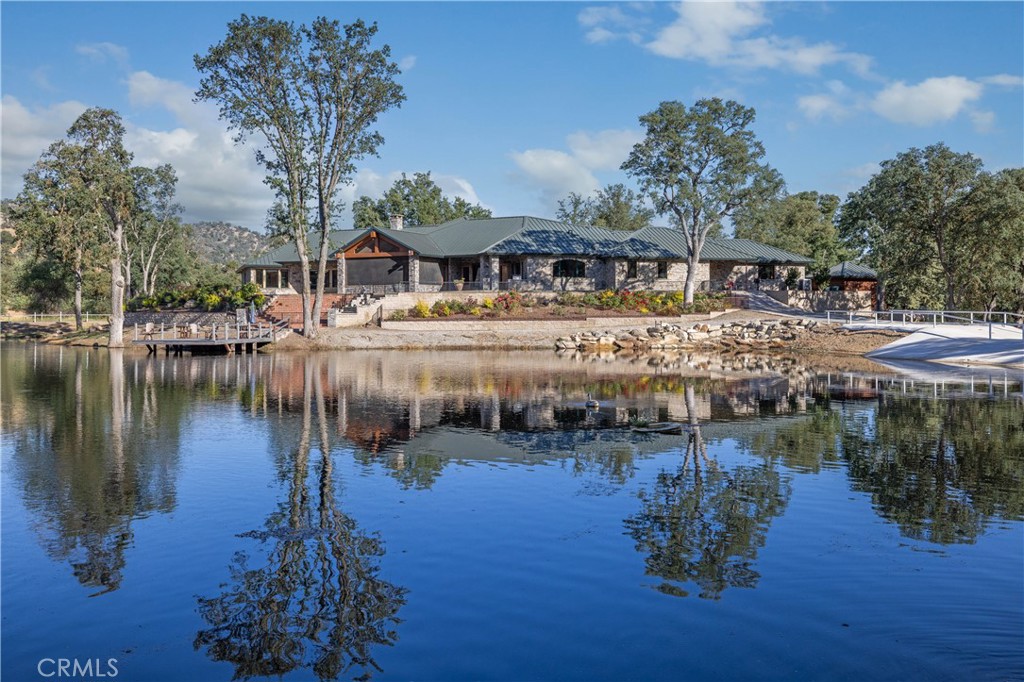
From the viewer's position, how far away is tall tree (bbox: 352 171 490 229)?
87.4 meters

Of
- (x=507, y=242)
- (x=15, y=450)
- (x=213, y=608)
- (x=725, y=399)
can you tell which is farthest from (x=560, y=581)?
(x=507, y=242)

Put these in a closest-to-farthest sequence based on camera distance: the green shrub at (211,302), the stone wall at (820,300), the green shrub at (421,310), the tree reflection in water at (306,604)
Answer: the tree reflection in water at (306,604), the green shrub at (421,310), the green shrub at (211,302), the stone wall at (820,300)

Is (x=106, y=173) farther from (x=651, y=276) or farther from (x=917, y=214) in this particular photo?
(x=917, y=214)

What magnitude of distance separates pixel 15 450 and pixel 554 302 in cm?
4378

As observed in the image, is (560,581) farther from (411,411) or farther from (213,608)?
(411,411)

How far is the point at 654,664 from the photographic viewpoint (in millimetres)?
7422

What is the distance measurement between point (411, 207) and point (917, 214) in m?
52.6

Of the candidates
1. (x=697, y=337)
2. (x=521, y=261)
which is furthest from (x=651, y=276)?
(x=697, y=337)

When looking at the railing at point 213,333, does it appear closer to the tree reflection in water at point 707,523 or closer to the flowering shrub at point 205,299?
the flowering shrub at point 205,299

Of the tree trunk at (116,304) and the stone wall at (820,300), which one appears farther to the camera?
the stone wall at (820,300)

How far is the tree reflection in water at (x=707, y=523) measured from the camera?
9.62 meters

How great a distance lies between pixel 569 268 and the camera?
63.3m

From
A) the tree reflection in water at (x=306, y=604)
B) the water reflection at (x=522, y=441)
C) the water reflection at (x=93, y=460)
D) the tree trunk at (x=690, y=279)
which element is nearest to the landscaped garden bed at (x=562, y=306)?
the tree trunk at (x=690, y=279)

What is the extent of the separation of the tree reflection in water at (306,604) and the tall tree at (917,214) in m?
51.6
